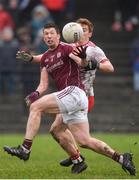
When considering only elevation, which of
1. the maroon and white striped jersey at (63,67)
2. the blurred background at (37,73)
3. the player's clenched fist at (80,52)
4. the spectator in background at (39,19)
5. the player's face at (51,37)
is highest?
the player's face at (51,37)

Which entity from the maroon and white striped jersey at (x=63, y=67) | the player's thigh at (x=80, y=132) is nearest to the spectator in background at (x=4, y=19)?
Result: the maroon and white striped jersey at (x=63, y=67)

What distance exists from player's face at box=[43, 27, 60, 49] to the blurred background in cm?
1099

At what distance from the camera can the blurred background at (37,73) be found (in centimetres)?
2552

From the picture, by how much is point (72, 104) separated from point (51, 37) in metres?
1.05

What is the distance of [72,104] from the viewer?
Result: 1402 centimetres

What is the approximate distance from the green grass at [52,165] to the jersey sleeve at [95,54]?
5.09ft

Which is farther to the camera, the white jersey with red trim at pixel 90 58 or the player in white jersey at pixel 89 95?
the white jersey with red trim at pixel 90 58

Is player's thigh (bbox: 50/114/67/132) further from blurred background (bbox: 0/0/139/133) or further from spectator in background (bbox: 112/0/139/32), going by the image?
spectator in background (bbox: 112/0/139/32)

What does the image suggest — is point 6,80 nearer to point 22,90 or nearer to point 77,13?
point 22,90

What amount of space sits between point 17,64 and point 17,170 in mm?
11486

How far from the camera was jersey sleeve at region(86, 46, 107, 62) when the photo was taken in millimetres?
14266

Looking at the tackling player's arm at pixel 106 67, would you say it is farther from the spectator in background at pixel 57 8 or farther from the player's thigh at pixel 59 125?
the spectator in background at pixel 57 8

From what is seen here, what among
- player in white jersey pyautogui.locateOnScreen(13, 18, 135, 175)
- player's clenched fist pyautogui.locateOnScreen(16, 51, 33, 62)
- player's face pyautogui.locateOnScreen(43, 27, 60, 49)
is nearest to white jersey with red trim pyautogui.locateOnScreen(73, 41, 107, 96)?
player in white jersey pyautogui.locateOnScreen(13, 18, 135, 175)

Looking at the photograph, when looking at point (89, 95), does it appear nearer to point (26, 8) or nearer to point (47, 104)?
point (47, 104)
